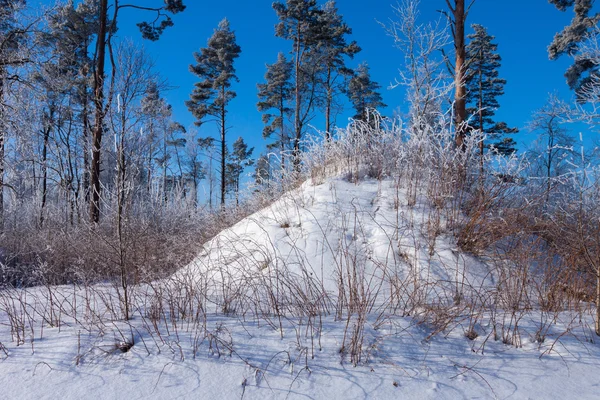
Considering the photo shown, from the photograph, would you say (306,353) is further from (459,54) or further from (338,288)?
(459,54)

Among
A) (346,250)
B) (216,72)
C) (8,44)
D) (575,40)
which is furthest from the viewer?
(216,72)

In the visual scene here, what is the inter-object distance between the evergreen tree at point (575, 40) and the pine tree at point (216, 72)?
50.2 feet

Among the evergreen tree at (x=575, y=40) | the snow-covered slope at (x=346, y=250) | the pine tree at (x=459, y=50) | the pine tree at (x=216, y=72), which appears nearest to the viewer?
the snow-covered slope at (x=346, y=250)

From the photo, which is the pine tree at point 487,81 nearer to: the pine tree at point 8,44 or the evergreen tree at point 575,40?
the evergreen tree at point 575,40

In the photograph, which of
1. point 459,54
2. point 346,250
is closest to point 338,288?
point 346,250

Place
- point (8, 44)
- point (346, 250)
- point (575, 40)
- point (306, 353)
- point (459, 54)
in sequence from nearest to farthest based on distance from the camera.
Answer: point (306, 353) → point (346, 250) → point (459, 54) → point (8, 44) → point (575, 40)

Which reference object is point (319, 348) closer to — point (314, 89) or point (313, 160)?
point (313, 160)

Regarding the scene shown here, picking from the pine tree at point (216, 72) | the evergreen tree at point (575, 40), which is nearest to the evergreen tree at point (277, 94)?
the pine tree at point (216, 72)

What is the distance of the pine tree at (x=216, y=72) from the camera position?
18.2 meters

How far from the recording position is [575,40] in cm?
1191

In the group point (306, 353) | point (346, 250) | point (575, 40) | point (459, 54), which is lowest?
point (306, 353)

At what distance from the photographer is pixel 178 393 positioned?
5.27 ft

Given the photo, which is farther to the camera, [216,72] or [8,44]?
[216,72]

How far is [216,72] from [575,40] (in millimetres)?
17372
